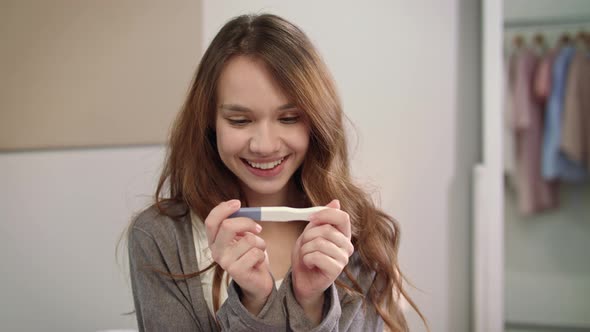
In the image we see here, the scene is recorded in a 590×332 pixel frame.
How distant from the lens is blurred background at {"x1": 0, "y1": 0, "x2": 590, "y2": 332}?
1.61 m

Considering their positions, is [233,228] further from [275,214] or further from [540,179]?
[540,179]

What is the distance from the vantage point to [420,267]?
1.68 meters

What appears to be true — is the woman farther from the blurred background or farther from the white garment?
the blurred background

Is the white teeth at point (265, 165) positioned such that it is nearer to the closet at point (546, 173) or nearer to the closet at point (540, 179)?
the closet at point (540, 179)

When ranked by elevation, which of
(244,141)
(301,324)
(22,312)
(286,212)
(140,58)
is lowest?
(22,312)

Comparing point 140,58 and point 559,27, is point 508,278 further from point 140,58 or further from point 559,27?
point 140,58

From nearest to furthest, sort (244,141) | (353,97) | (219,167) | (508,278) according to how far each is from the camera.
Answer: (244,141), (219,167), (353,97), (508,278)

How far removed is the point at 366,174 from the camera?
1661 millimetres

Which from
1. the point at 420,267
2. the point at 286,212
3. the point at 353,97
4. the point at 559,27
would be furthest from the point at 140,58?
the point at 559,27

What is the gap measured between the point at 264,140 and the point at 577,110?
1.29m

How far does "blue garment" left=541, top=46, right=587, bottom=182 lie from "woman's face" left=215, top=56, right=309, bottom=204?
3.73ft

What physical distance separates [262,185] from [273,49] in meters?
0.26

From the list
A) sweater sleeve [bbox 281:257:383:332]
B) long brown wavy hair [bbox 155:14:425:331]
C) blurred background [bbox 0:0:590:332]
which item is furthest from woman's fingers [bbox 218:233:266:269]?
blurred background [bbox 0:0:590:332]

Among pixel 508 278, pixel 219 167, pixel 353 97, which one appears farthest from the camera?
pixel 508 278
